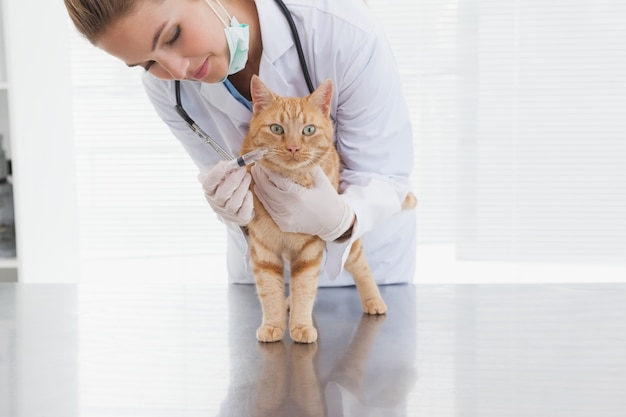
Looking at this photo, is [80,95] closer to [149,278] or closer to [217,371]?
[149,278]

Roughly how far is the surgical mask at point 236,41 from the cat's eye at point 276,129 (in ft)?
0.58

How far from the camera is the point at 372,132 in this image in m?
1.41

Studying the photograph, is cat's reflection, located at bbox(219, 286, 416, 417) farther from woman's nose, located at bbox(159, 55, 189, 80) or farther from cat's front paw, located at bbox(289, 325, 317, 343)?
woman's nose, located at bbox(159, 55, 189, 80)

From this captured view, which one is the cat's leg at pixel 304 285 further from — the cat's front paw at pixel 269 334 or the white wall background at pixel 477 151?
the white wall background at pixel 477 151

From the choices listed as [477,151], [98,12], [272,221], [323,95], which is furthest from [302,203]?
[477,151]

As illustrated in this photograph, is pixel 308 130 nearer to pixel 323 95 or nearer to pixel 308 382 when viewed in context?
pixel 323 95

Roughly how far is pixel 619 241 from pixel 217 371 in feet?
8.82

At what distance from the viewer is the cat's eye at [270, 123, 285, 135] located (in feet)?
3.92

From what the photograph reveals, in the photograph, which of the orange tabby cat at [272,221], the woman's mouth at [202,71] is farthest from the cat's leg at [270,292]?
the woman's mouth at [202,71]

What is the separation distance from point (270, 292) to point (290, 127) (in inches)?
11.5

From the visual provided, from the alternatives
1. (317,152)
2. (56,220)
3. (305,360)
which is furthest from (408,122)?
(56,220)

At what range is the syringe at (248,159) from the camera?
3.80 feet

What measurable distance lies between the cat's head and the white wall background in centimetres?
211

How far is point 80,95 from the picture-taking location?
3.41 metres
